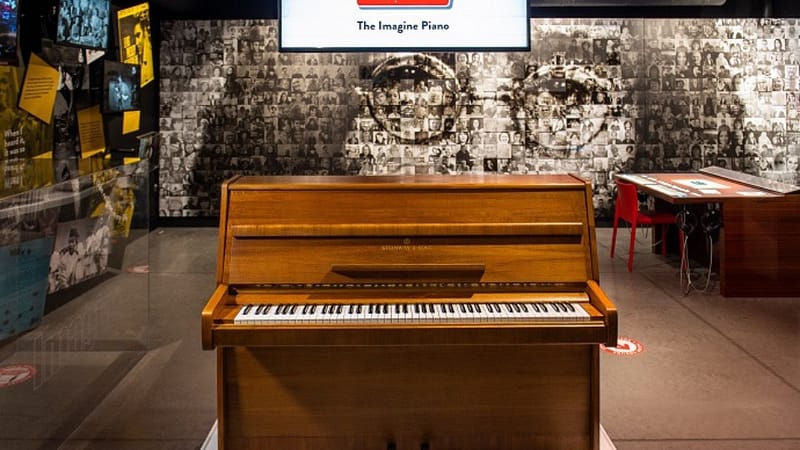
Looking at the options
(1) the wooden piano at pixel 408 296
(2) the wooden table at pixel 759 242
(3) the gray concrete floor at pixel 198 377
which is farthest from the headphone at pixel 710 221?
(1) the wooden piano at pixel 408 296

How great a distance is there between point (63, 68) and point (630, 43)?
6.58m

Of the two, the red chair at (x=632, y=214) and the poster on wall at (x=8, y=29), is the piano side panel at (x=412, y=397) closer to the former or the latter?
the poster on wall at (x=8, y=29)

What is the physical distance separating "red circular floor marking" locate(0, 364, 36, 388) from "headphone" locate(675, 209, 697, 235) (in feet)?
17.1

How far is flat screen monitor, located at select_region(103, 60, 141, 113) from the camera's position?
19.8 feet

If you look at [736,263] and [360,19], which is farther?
[736,263]

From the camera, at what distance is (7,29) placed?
4.35 meters

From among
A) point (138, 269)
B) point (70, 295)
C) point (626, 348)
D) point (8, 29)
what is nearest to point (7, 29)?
point (8, 29)

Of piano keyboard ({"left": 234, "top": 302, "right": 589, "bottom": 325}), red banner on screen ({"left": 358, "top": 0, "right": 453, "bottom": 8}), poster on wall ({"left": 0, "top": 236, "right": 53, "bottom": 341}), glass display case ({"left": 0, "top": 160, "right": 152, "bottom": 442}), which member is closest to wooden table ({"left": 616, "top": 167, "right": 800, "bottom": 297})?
red banner on screen ({"left": 358, "top": 0, "right": 453, "bottom": 8})

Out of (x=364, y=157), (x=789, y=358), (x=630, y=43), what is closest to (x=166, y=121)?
(x=364, y=157)

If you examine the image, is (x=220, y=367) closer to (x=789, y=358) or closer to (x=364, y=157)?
(x=789, y=358)

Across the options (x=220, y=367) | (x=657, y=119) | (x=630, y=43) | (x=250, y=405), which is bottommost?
(x=250, y=405)

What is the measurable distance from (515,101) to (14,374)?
7097mm

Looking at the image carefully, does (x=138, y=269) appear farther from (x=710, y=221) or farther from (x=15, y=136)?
(x=710, y=221)

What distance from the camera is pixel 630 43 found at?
350 inches
